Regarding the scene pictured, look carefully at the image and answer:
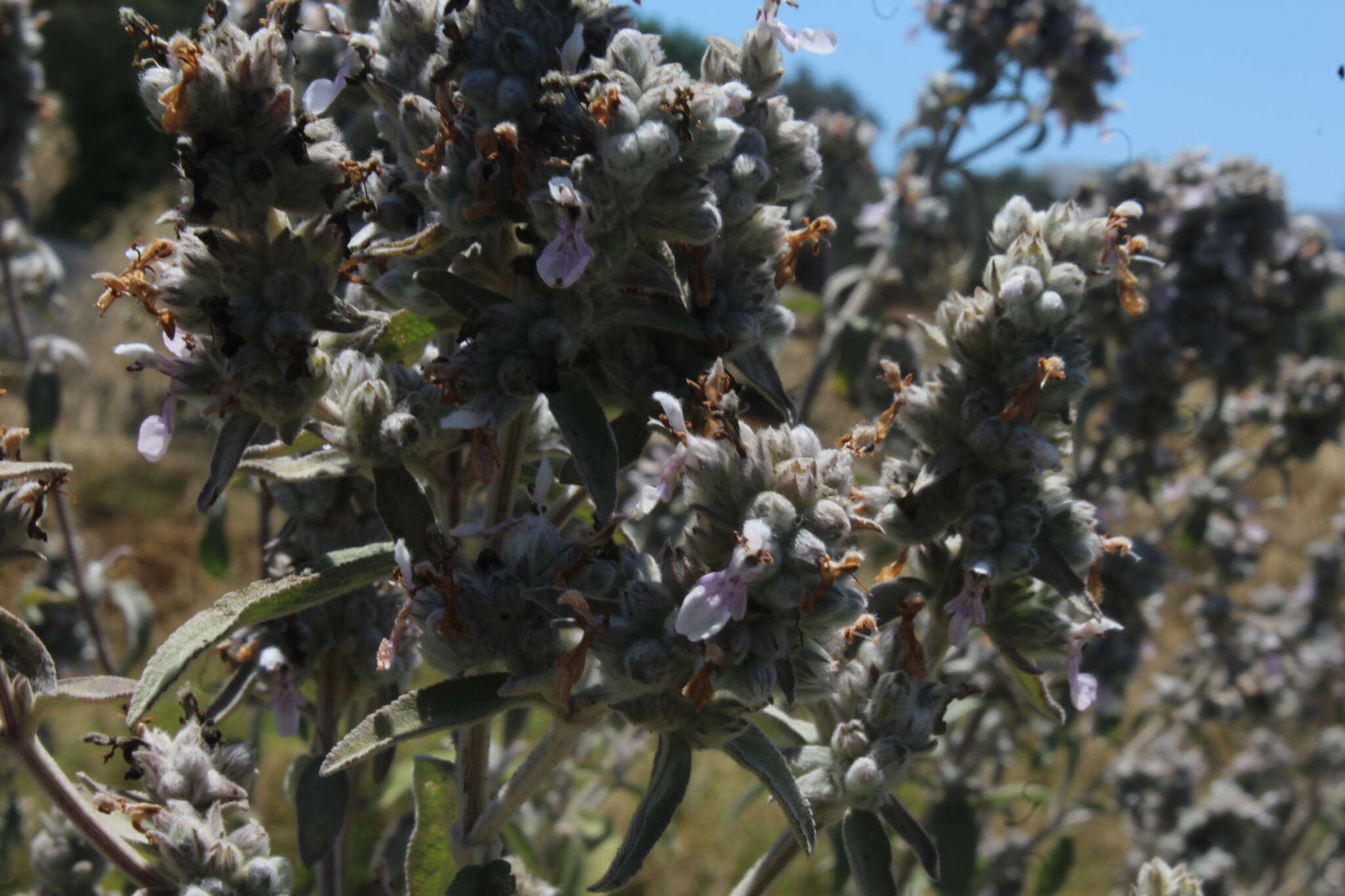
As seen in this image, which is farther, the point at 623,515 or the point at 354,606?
the point at 354,606

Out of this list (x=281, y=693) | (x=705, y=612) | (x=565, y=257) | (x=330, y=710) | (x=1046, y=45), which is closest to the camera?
(x=705, y=612)

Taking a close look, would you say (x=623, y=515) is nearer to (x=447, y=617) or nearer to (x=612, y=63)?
(x=447, y=617)

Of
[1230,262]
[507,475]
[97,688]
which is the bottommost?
[97,688]

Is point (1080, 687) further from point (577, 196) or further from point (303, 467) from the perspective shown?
point (303, 467)

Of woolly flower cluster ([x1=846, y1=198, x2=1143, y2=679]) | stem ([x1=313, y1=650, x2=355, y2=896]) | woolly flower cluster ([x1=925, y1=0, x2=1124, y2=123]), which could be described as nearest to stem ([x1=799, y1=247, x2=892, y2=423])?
woolly flower cluster ([x1=925, y1=0, x2=1124, y2=123])

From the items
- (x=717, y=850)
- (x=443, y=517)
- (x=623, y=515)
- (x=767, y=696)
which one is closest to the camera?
(x=767, y=696)

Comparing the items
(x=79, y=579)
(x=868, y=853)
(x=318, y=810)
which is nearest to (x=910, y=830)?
(x=868, y=853)

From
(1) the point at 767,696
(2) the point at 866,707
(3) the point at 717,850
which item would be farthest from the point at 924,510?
(3) the point at 717,850
